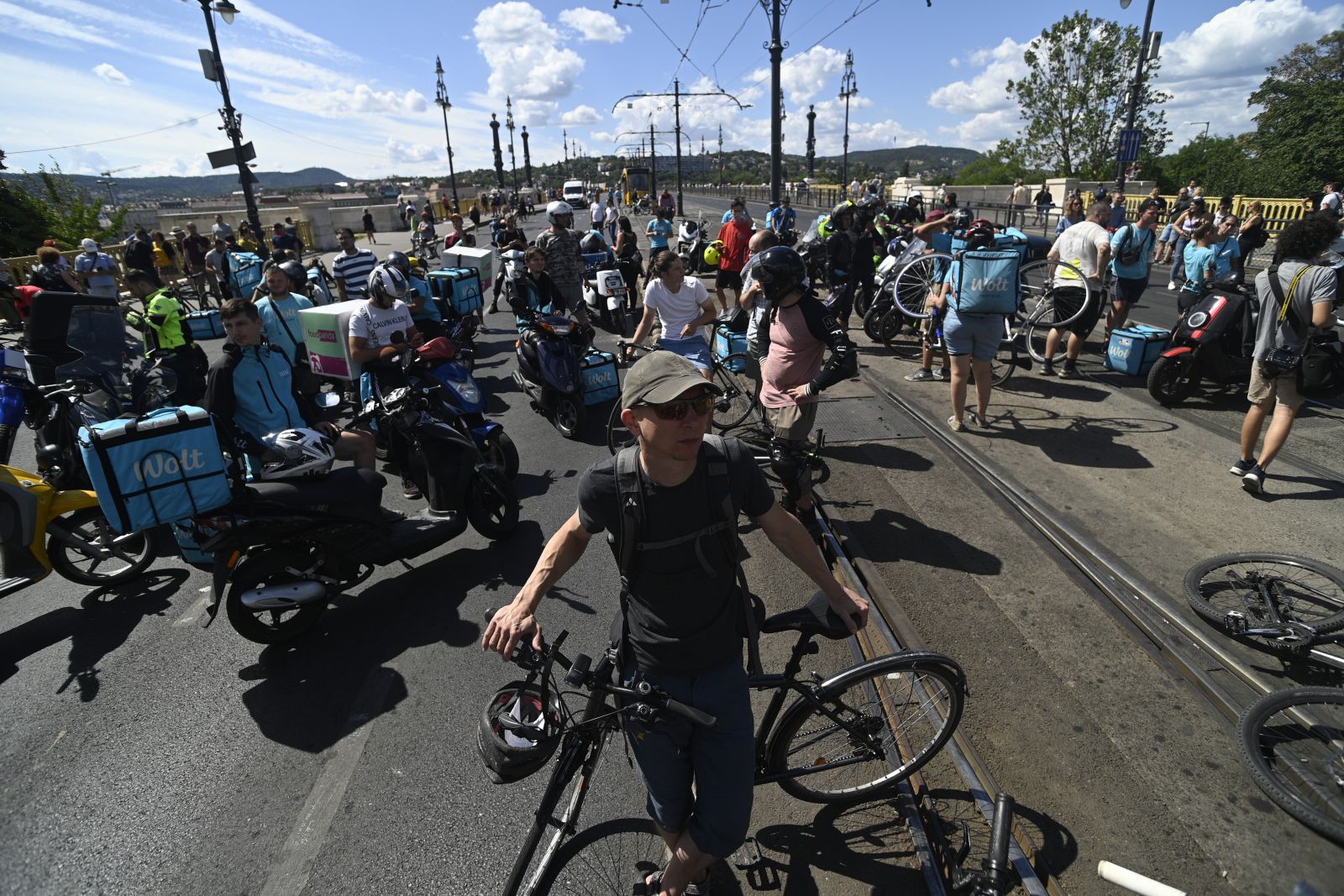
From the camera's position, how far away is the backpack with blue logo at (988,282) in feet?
18.7

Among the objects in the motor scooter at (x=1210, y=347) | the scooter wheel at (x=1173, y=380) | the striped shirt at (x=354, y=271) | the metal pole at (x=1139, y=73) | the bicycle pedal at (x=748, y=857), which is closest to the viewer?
the bicycle pedal at (x=748, y=857)

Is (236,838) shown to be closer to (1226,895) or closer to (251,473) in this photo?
(251,473)

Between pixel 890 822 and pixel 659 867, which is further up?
pixel 659 867

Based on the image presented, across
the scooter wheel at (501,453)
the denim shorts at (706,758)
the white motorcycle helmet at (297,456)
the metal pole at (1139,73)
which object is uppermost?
the metal pole at (1139,73)

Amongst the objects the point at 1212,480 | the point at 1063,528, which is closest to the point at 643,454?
the point at 1063,528

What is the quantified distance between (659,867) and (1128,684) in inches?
103

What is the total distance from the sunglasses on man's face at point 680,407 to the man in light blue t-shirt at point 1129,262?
8552mm

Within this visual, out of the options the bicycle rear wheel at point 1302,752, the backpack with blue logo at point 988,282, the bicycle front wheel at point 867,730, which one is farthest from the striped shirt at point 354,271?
the bicycle rear wheel at point 1302,752

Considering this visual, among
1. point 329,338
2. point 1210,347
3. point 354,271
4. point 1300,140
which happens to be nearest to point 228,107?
point 354,271

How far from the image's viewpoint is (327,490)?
4125 mm

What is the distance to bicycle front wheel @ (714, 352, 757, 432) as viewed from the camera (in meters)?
6.81

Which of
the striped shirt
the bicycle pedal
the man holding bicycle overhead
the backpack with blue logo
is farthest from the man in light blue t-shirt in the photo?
the striped shirt

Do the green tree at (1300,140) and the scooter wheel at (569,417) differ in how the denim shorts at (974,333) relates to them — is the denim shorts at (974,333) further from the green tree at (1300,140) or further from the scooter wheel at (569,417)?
the green tree at (1300,140)

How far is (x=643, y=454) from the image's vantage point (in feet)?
6.41
